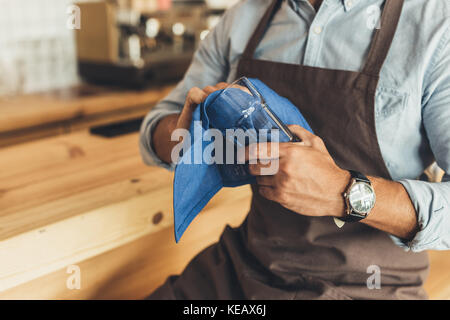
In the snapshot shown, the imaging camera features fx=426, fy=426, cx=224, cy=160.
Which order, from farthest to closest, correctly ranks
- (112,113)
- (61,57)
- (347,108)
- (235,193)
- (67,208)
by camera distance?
1. (61,57)
2. (112,113)
3. (235,193)
4. (67,208)
5. (347,108)

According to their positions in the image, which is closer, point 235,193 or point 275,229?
point 275,229

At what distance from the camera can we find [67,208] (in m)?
1.04

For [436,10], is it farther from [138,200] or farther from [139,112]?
[139,112]

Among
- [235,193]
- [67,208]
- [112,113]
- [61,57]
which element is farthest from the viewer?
[61,57]

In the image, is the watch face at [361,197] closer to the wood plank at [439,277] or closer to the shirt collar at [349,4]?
the shirt collar at [349,4]

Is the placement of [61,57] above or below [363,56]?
below

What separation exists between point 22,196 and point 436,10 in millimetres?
1059

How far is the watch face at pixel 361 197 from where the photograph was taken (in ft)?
2.54

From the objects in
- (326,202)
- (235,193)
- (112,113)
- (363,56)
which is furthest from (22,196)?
(112,113)

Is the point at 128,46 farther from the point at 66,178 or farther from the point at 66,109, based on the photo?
the point at 66,178

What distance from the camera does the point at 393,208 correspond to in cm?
81

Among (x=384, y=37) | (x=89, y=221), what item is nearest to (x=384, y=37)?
(x=384, y=37)

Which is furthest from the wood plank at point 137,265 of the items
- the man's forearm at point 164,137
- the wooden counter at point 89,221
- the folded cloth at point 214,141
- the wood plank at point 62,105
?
the wood plank at point 62,105

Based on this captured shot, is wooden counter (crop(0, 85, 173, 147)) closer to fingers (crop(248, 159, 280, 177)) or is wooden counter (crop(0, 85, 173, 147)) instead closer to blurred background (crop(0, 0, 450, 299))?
blurred background (crop(0, 0, 450, 299))
